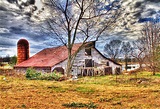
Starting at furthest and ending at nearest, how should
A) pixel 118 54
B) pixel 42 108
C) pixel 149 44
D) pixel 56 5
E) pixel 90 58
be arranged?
pixel 118 54 < pixel 90 58 < pixel 149 44 < pixel 56 5 < pixel 42 108

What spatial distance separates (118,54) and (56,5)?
36314mm

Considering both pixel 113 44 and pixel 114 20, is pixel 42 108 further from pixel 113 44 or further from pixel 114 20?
pixel 113 44

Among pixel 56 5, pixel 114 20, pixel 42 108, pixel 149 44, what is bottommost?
pixel 42 108

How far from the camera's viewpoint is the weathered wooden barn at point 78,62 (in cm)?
3171

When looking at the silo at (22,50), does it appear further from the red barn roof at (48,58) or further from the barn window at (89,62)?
the barn window at (89,62)

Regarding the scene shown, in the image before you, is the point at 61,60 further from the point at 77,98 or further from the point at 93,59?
the point at 77,98

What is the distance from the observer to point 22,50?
3778cm

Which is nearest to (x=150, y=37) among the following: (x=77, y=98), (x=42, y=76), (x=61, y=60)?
(x=61, y=60)

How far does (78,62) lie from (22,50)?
9965 millimetres

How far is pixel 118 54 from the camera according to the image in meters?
60.7

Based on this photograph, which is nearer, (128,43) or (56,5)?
(56,5)

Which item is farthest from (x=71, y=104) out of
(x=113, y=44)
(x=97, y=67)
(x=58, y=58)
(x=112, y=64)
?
(x=113, y=44)

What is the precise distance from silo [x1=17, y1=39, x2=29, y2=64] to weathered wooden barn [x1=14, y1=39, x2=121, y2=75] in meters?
0.79

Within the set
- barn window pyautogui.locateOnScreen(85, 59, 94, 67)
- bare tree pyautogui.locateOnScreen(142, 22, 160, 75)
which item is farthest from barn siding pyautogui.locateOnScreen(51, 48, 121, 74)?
bare tree pyautogui.locateOnScreen(142, 22, 160, 75)
